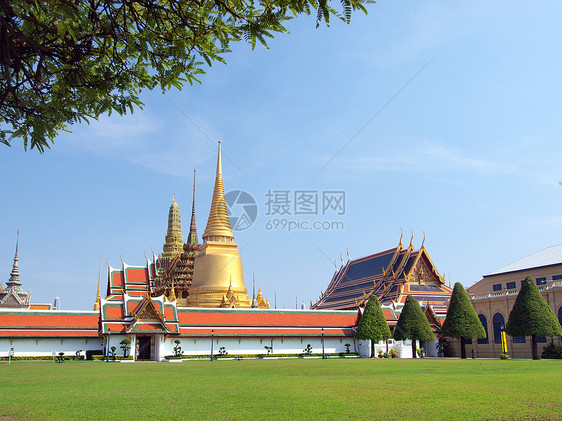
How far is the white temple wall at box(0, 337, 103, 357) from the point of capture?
37438 millimetres

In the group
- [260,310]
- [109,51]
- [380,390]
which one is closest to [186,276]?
[260,310]

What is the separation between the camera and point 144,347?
3847 cm

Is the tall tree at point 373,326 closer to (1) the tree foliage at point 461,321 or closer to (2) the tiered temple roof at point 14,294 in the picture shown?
(1) the tree foliage at point 461,321

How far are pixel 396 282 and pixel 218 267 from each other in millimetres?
19873

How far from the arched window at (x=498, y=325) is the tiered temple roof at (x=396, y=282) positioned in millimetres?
7195

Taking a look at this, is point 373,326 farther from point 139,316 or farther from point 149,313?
point 139,316

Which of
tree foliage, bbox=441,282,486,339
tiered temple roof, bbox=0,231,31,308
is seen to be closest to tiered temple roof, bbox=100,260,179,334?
tree foliage, bbox=441,282,486,339

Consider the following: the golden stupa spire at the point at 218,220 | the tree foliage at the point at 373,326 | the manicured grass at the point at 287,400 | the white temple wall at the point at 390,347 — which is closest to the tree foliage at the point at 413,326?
the tree foliage at the point at 373,326

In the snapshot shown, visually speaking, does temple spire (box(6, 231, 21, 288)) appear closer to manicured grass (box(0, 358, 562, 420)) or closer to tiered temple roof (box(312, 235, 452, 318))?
tiered temple roof (box(312, 235, 452, 318))

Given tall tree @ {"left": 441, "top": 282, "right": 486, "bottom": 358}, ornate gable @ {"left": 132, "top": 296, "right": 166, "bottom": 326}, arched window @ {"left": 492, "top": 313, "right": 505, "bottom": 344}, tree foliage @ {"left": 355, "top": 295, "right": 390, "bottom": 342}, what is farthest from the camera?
arched window @ {"left": 492, "top": 313, "right": 505, "bottom": 344}

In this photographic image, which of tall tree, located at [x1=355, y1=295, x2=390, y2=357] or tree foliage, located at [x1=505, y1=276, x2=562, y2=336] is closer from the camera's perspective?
tree foliage, located at [x1=505, y1=276, x2=562, y2=336]

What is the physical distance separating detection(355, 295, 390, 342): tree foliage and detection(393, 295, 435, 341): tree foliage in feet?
3.53

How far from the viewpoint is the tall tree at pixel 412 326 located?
40.1 m

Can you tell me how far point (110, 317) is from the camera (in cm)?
3912
